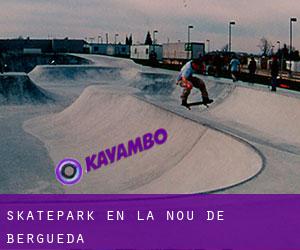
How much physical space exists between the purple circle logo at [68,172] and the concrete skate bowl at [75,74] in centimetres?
2267

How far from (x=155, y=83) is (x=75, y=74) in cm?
1106

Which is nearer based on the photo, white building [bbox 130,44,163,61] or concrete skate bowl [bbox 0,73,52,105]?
concrete skate bowl [bbox 0,73,52,105]

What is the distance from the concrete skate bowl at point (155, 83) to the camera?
2646cm

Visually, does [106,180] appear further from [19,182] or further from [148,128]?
[148,128]

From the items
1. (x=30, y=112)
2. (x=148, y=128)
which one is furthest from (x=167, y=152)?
(x=30, y=112)

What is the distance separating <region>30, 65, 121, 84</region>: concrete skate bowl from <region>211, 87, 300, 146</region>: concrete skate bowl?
1836 centimetres

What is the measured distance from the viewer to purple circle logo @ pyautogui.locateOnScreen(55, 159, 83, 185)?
11.6 meters

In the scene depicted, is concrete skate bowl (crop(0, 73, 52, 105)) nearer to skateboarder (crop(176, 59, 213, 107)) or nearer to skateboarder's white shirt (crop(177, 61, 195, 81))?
skateboarder (crop(176, 59, 213, 107))

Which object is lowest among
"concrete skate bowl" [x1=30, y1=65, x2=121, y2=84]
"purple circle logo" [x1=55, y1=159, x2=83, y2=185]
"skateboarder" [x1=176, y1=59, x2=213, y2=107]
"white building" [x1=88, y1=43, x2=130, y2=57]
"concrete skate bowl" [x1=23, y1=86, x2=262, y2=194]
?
"purple circle logo" [x1=55, y1=159, x2=83, y2=185]

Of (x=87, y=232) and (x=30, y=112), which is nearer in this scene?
(x=87, y=232)

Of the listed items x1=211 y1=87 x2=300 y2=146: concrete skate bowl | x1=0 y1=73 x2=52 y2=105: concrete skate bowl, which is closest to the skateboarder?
x1=211 y1=87 x2=300 y2=146: concrete skate bowl

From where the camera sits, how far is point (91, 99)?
20.3 m

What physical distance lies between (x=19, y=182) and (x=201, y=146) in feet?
14.7

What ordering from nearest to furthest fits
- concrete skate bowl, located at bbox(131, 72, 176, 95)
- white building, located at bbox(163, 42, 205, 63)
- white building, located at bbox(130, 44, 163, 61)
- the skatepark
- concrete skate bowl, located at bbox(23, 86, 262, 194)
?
the skatepark
concrete skate bowl, located at bbox(23, 86, 262, 194)
concrete skate bowl, located at bbox(131, 72, 176, 95)
white building, located at bbox(163, 42, 205, 63)
white building, located at bbox(130, 44, 163, 61)
